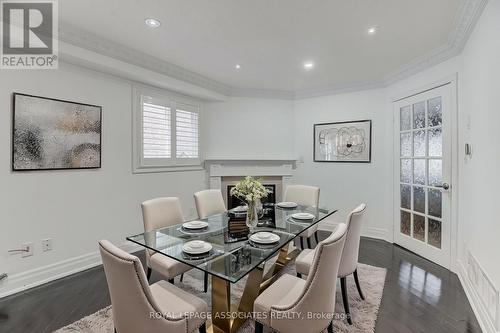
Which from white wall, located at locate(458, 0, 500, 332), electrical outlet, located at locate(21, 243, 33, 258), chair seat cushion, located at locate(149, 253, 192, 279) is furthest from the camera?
electrical outlet, located at locate(21, 243, 33, 258)

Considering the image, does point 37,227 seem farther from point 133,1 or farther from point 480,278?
point 480,278

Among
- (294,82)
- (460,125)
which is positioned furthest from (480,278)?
(294,82)

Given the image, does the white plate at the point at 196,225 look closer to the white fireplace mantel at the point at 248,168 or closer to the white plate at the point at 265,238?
the white plate at the point at 265,238

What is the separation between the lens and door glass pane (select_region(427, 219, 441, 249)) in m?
3.06

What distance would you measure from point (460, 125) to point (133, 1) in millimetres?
3447

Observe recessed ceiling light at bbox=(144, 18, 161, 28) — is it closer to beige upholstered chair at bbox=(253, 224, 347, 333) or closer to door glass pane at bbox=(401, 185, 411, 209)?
beige upholstered chair at bbox=(253, 224, 347, 333)

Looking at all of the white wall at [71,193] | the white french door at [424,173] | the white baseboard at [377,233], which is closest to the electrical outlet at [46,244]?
the white wall at [71,193]

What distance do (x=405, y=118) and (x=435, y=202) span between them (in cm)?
123

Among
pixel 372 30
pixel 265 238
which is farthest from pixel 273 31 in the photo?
pixel 265 238

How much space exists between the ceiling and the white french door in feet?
2.13

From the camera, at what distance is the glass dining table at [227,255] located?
1.58 m

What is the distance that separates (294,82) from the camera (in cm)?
419

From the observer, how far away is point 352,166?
14.0ft

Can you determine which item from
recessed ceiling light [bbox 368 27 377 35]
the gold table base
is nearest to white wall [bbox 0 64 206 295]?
the gold table base
